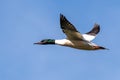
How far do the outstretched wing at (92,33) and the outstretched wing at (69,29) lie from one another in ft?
8.49

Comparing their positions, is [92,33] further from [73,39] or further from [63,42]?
[73,39]

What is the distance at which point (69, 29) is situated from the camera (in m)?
35.2

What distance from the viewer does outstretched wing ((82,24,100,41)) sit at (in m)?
39.8

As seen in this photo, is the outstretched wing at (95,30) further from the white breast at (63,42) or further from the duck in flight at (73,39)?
the white breast at (63,42)

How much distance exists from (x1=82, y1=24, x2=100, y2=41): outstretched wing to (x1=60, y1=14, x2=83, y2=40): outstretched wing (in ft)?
8.49

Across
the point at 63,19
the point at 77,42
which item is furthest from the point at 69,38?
the point at 63,19

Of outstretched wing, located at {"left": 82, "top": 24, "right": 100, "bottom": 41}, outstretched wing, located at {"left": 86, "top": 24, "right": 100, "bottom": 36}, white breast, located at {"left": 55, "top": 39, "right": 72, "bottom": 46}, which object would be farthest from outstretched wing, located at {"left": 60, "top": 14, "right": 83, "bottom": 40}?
outstretched wing, located at {"left": 86, "top": 24, "right": 100, "bottom": 36}

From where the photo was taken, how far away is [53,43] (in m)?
39.5

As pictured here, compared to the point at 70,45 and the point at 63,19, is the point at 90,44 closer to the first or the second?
the point at 70,45

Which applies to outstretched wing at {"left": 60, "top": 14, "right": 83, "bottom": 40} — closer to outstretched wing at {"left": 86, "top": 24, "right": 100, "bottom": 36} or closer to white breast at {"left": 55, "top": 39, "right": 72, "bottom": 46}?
white breast at {"left": 55, "top": 39, "right": 72, "bottom": 46}

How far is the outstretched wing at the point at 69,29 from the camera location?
3425cm

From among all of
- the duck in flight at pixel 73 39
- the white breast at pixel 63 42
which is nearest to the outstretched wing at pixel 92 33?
the duck in flight at pixel 73 39

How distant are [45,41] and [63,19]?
6.98m

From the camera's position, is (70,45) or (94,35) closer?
(70,45)
